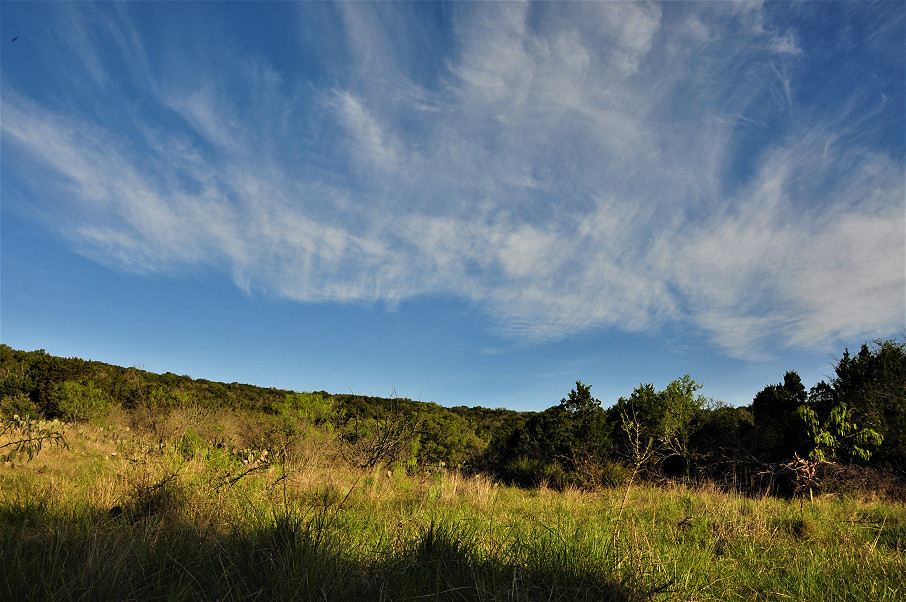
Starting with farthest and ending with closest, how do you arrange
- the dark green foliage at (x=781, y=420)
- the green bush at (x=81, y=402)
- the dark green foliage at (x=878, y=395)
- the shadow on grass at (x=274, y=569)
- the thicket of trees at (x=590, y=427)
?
the green bush at (x=81, y=402) < the dark green foliage at (x=781, y=420) < the dark green foliage at (x=878, y=395) < the thicket of trees at (x=590, y=427) < the shadow on grass at (x=274, y=569)

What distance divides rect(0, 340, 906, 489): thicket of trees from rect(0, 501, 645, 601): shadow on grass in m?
6.78

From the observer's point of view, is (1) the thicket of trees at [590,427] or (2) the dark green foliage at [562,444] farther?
(2) the dark green foliage at [562,444]

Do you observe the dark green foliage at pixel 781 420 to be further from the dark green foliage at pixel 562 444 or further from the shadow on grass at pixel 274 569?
the shadow on grass at pixel 274 569

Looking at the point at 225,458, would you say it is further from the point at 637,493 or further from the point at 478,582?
the point at 637,493

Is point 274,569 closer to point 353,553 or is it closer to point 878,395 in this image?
point 353,553

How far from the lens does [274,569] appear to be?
239 centimetres

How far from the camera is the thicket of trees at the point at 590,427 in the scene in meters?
11.7

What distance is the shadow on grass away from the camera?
2.24 metres

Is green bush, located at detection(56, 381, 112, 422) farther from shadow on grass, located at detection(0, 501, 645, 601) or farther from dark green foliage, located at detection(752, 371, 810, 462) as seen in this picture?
dark green foliage, located at detection(752, 371, 810, 462)

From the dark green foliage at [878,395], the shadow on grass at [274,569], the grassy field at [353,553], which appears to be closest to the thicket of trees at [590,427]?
the dark green foliage at [878,395]

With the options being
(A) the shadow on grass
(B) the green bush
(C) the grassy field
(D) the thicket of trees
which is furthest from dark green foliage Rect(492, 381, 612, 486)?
(B) the green bush

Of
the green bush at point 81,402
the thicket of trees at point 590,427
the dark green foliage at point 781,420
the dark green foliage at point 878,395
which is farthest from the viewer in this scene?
the green bush at point 81,402

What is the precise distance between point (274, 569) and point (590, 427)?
49.3ft

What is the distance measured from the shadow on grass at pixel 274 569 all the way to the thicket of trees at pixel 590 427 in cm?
678
